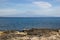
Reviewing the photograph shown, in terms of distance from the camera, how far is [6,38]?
1911cm

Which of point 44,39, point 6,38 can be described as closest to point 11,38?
point 6,38

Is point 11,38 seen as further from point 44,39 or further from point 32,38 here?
point 44,39

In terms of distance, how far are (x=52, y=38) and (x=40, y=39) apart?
126 centimetres

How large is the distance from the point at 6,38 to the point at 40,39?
3.33m

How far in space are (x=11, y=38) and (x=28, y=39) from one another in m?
1.70

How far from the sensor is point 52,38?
1908 centimetres

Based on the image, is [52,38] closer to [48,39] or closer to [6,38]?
[48,39]

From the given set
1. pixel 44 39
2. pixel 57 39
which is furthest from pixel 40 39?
pixel 57 39

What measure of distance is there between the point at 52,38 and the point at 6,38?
449cm

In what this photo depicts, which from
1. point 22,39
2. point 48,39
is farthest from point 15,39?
point 48,39

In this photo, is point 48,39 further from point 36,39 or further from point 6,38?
point 6,38

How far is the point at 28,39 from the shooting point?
18.7 metres

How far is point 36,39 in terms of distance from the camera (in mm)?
18719

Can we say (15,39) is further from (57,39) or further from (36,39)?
(57,39)
